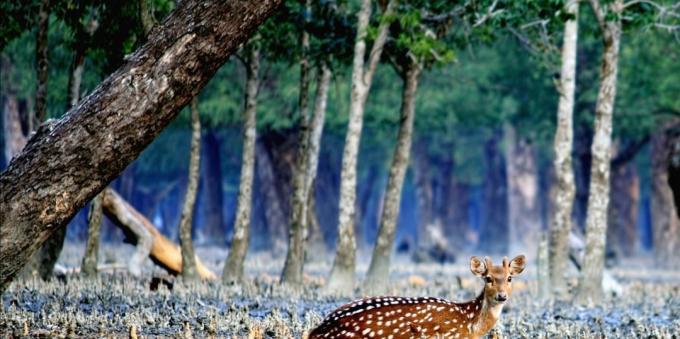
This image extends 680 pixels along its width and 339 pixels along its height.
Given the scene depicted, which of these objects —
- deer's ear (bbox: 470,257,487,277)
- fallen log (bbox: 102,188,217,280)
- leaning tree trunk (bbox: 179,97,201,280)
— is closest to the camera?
deer's ear (bbox: 470,257,487,277)

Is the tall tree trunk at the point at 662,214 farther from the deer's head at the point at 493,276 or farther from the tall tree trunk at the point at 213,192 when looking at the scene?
the deer's head at the point at 493,276

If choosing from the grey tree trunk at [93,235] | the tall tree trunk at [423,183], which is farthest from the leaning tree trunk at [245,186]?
the tall tree trunk at [423,183]

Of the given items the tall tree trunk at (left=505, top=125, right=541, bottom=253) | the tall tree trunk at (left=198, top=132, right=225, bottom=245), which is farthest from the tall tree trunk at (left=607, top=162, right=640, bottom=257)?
the tall tree trunk at (left=198, top=132, right=225, bottom=245)

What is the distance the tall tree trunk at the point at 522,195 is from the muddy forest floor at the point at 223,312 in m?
30.2

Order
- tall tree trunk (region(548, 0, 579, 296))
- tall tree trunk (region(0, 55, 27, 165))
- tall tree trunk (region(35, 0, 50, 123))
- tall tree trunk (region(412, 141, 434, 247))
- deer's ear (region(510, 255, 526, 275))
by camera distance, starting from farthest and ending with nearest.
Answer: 1. tall tree trunk (region(412, 141, 434, 247))
2. tall tree trunk (region(0, 55, 27, 165))
3. tall tree trunk (region(548, 0, 579, 296))
4. tall tree trunk (region(35, 0, 50, 123))
5. deer's ear (region(510, 255, 526, 275))

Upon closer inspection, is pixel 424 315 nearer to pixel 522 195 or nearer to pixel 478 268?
pixel 478 268

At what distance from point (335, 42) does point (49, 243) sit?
6786 mm

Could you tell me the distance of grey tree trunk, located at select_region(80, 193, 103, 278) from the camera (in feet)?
63.4

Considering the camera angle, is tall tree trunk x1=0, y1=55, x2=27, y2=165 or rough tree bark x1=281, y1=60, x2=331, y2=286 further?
tall tree trunk x1=0, y1=55, x2=27, y2=165

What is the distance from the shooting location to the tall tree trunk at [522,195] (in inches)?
2069

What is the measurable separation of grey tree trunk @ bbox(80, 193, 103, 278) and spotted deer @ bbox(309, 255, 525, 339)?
9894 mm

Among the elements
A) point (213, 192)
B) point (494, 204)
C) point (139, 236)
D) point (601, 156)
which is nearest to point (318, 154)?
point (139, 236)

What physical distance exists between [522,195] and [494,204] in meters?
9.06

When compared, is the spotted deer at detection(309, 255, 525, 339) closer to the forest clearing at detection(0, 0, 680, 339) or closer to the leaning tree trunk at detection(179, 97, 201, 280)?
the forest clearing at detection(0, 0, 680, 339)
